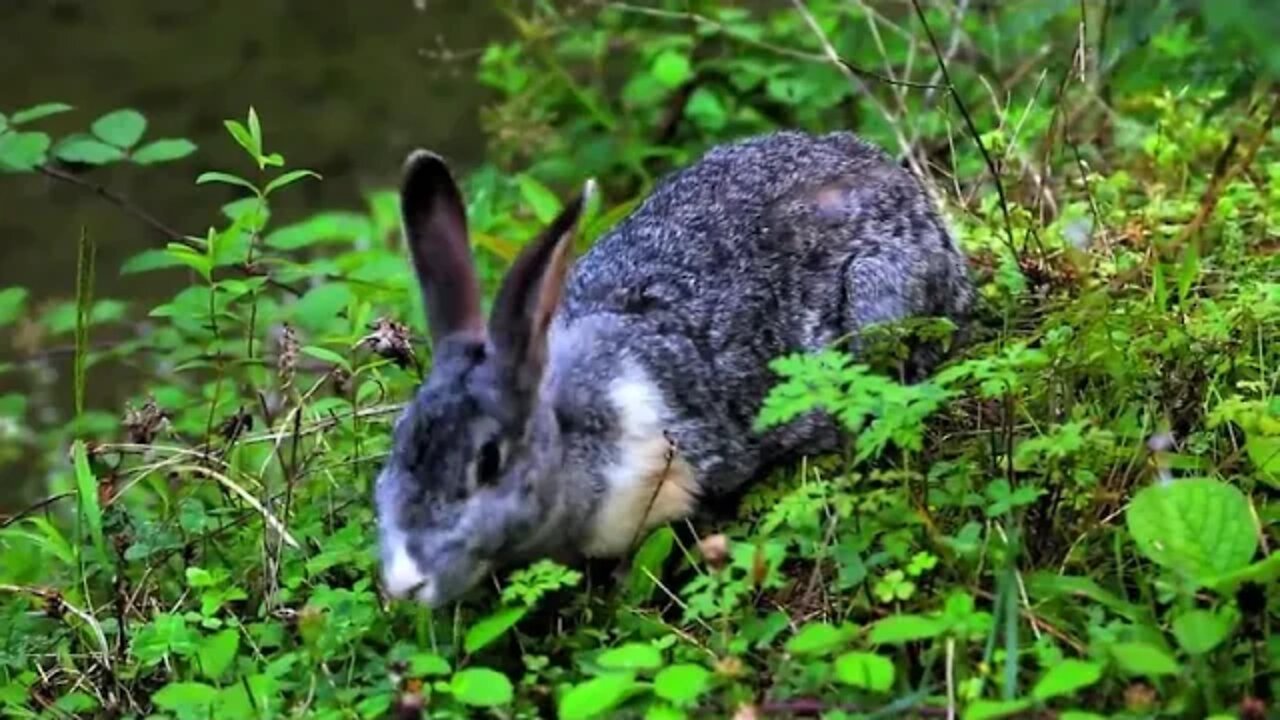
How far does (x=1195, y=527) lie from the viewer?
10.7 feet

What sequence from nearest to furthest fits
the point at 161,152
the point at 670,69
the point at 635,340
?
A: the point at 635,340
the point at 161,152
the point at 670,69

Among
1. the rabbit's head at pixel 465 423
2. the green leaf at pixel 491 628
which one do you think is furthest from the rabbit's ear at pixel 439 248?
the green leaf at pixel 491 628

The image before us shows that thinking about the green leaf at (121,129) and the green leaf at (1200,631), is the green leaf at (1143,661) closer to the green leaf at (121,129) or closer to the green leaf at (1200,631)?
the green leaf at (1200,631)

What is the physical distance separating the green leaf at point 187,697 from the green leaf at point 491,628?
445 millimetres

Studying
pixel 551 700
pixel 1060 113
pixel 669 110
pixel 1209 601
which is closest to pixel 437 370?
pixel 551 700

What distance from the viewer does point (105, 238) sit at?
945cm

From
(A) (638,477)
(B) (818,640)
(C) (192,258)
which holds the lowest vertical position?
(A) (638,477)

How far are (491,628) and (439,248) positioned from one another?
2.79ft

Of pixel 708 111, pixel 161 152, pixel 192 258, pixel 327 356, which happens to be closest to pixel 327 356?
pixel 327 356

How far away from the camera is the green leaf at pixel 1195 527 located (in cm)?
321

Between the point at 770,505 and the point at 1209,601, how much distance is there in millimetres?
1058

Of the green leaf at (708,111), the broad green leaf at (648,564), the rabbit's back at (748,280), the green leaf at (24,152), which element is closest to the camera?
the broad green leaf at (648,564)

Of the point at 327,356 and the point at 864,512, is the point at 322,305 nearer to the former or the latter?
the point at 327,356

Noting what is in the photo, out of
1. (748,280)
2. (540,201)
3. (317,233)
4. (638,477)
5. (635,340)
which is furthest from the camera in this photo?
→ (540,201)
